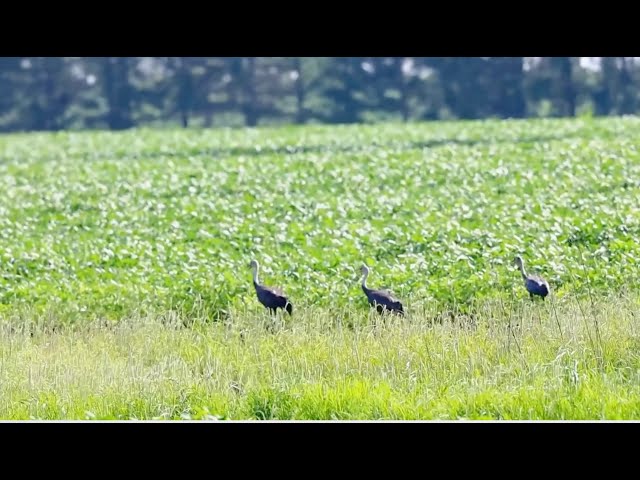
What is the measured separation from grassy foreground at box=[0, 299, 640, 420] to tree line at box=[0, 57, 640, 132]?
Answer: 23.3 meters

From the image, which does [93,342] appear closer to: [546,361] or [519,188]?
[546,361]

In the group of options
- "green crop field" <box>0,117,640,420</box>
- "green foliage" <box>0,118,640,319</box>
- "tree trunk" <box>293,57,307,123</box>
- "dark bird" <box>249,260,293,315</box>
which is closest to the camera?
"green crop field" <box>0,117,640,420</box>

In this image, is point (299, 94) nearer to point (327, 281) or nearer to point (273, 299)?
point (327, 281)

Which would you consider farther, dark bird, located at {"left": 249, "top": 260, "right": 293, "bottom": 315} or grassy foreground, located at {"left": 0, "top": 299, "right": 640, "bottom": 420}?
dark bird, located at {"left": 249, "top": 260, "right": 293, "bottom": 315}

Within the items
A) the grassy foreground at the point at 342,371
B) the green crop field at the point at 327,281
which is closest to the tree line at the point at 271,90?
the green crop field at the point at 327,281

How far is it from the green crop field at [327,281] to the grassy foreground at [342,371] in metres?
0.02

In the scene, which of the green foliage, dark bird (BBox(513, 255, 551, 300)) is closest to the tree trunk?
the green foliage

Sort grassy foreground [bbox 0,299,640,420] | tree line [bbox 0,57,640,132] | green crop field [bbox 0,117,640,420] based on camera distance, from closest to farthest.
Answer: grassy foreground [bbox 0,299,640,420]
green crop field [bbox 0,117,640,420]
tree line [bbox 0,57,640,132]

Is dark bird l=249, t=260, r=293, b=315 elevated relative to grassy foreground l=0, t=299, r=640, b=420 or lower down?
elevated

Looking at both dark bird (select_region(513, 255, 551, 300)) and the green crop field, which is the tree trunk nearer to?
the green crop field

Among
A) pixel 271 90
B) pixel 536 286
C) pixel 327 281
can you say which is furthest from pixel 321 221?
pixel 271 90

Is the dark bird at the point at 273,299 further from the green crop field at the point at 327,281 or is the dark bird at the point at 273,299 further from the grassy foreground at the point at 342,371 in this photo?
the grassy foreground at the point at 342,371

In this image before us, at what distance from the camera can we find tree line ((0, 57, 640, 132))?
96.8ft

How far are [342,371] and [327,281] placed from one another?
2.48 m
